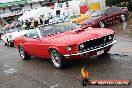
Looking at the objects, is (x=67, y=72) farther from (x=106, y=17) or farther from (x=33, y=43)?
(x=106, y=17)

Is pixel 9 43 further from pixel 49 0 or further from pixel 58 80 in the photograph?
pixel 49 0

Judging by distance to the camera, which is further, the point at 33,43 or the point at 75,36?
the point at 33,43

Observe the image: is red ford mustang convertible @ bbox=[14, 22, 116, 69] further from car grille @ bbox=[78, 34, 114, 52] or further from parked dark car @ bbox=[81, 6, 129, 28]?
parked dark car @ bbox=[81, 6, 129, 28]

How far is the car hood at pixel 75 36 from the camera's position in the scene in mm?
8930

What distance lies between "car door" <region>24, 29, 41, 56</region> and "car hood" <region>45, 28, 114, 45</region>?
73 cm

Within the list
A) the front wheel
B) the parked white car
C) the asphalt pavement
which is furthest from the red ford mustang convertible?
the front wheel

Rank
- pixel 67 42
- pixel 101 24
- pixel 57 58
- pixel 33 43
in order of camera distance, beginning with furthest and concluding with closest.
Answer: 1. pixel 101 24
2. pixel 33 43
3. pixel 57 58
4. pixel 67 42

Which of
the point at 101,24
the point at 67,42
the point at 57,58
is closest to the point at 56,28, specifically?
the point at 57,58

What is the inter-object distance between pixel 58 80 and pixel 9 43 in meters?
12.1

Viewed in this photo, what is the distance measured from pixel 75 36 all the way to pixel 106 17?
1271 cm

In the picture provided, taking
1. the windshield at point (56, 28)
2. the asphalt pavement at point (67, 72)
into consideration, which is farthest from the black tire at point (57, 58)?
the windshield at point (56, 28)

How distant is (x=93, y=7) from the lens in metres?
31.5

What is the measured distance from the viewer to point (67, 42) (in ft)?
29.1

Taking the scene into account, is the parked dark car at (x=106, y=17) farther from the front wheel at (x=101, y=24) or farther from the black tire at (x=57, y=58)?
the black tire at (x=57, y=58)
